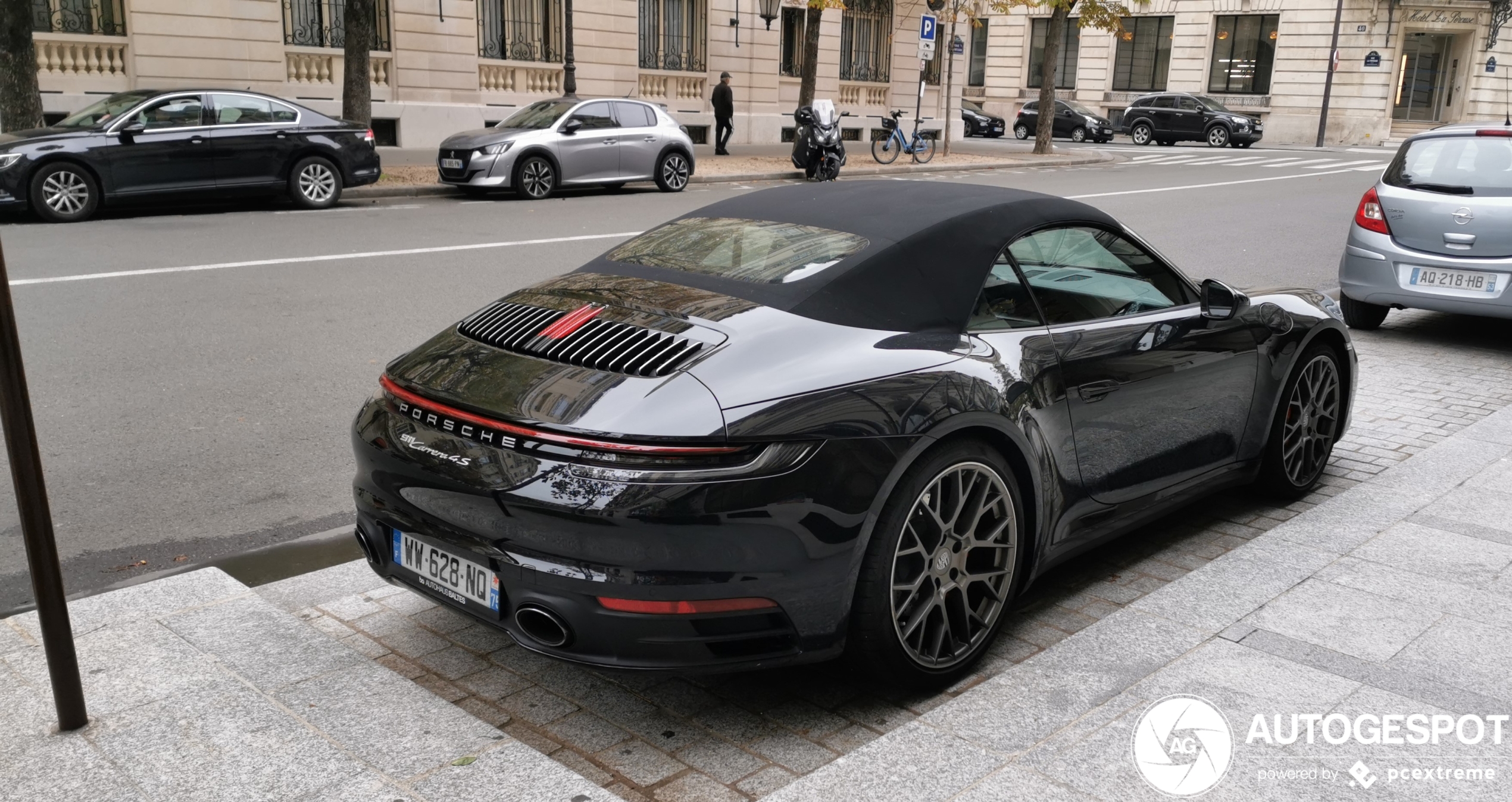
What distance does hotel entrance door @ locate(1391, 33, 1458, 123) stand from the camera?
160 feet

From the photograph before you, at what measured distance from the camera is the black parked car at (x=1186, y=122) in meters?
39.6

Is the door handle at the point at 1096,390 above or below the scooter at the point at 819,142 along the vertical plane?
above

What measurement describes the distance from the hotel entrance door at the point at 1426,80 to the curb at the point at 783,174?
21870mm

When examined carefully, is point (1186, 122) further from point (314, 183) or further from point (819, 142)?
point (314, 183)

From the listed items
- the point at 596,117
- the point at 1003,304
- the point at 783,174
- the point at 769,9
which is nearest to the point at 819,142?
the point at 783,174

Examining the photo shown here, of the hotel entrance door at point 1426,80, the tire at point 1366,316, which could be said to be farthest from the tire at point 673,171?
the hotel entrance door at point 1426,80

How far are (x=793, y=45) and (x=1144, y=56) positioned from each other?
23190 mm

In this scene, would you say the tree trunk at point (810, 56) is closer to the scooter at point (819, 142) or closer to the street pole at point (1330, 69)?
the scooter at point (819, 142)

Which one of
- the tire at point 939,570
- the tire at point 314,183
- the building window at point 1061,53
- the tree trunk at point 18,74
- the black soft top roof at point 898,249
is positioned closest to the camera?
the tire at point 939,570

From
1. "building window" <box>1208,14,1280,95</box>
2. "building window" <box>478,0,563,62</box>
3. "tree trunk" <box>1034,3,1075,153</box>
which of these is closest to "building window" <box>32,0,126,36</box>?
"building window" <box>478,0,563,62</box>

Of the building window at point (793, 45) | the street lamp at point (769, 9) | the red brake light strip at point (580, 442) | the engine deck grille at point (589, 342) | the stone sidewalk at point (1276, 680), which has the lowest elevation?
the stone sidewalk at point (1276, 680)

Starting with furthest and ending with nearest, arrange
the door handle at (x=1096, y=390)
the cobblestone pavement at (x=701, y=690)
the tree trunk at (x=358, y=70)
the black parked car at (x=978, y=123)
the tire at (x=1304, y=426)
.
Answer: the black parked car at (x=978, y=123) < the tree trunk at (x=358, y=70) < the tire at (x=1304, y=426) < the door handle at (x=1096, y=390) < the cobblestone pavement at (x=701, y=690)

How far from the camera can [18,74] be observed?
15547 millimetres

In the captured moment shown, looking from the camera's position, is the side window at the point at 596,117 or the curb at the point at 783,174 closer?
the curb at the point at 783,174
